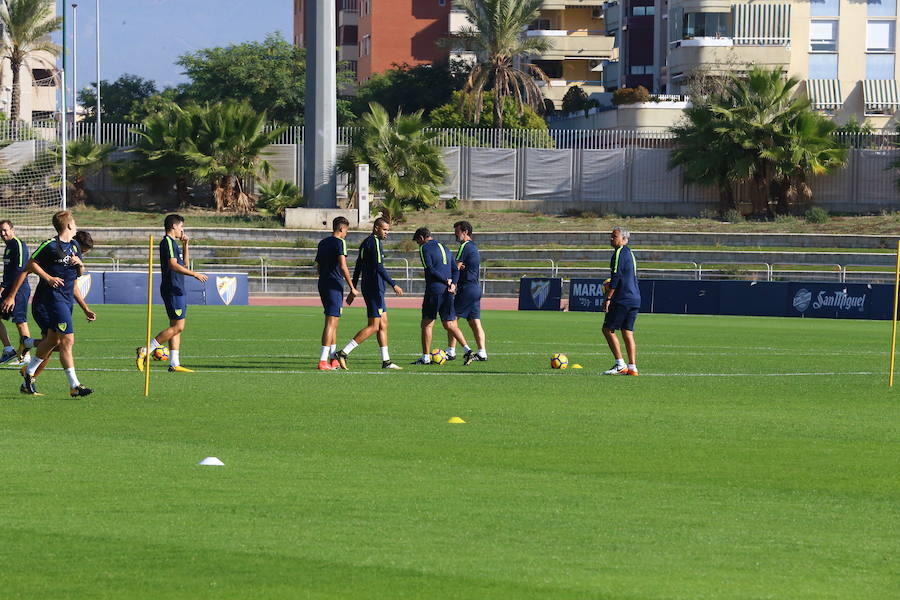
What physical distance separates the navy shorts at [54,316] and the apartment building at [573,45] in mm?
77845

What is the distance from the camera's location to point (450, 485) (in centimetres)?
961

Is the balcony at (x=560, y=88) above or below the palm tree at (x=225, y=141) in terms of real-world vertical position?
above

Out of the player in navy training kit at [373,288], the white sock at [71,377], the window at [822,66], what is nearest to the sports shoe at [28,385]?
the white sock at [71,377]

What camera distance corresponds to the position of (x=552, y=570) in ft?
23.6

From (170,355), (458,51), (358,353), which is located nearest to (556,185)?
(358,353)

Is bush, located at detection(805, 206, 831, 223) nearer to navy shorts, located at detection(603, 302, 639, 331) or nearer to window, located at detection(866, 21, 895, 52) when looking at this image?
window, located at detection(866, 21, 895, 52)

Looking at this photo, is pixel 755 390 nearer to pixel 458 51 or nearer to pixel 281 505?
pixel 281 505

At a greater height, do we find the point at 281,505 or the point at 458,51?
the point at 458,51

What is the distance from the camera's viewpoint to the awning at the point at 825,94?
233ft

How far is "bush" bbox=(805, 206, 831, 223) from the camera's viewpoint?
53.2 meters

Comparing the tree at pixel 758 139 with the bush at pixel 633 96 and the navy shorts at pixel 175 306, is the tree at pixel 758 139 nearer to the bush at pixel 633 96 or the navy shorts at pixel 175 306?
the bush at pixel 633 96

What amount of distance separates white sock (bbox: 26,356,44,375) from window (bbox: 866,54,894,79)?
211 ft

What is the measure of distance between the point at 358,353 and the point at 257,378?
4784 mm

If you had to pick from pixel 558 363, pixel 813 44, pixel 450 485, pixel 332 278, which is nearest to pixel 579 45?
pixel 813 44
